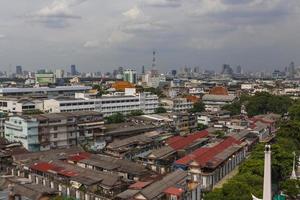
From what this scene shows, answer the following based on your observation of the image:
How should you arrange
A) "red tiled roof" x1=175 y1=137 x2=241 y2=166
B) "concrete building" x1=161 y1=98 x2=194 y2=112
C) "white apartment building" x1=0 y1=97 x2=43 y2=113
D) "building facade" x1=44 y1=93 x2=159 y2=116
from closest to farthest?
"red tiled roof" x1=175 y1=137 x2=241 y2=166, "white apartment building" x1=0 y1=97 x2=43 y2=113, "building facade" x1=44 y1=93 x2=159 y2=116, "concrete building" x1=161 y1=98 x2=194 y2=112

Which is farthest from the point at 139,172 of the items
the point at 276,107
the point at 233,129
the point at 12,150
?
the point at 276,107

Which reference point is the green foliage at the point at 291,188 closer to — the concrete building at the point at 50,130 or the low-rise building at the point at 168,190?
the low-rise building at the point at 168,190

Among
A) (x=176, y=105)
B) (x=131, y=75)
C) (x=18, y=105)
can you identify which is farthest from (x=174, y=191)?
(x=131, y=75)

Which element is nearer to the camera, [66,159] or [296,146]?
[66,159]

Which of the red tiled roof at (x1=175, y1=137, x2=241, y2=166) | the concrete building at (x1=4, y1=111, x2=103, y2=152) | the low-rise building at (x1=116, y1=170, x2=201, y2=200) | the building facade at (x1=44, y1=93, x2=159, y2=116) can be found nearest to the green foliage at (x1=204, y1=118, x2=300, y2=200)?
the low-rise building at (x1=116, y1=170, x2=201, y2=200)

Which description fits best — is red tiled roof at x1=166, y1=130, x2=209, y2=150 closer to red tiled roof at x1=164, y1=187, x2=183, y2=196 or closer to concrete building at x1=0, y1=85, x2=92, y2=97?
red tiled roof at x1=164, y1=187, x2=183, y2=196

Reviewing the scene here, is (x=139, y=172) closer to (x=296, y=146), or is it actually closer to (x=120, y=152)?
(x=120, y=152)

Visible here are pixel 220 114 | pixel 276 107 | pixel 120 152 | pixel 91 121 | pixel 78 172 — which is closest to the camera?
pixel 78 172
